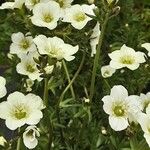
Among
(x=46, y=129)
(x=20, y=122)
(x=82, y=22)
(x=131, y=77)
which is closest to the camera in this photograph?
(x=20, y=122)

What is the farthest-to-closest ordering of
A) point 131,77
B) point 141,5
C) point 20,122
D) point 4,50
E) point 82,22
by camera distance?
1. point 141,5
2. point 4,50
3. point 131,77
4. point 82,22
5. point 20,122

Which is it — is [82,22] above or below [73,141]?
above

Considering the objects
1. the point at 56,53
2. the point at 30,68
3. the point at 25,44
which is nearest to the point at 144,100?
the point at 56,53

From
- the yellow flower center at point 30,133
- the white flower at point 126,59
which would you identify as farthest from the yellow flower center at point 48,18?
the yellow flower center at point 30,133

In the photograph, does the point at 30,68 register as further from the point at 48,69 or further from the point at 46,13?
the point at 48,69

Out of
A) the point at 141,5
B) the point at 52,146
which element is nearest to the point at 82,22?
the point at 52,146

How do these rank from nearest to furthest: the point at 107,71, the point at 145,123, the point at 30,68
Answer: the point at 145,123 → the point at 30,68 → the point at 107,71

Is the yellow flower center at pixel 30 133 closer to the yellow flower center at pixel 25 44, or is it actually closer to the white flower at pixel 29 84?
the white flower at pixel 29 84

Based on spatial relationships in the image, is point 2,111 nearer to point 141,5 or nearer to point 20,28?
point 20,28
